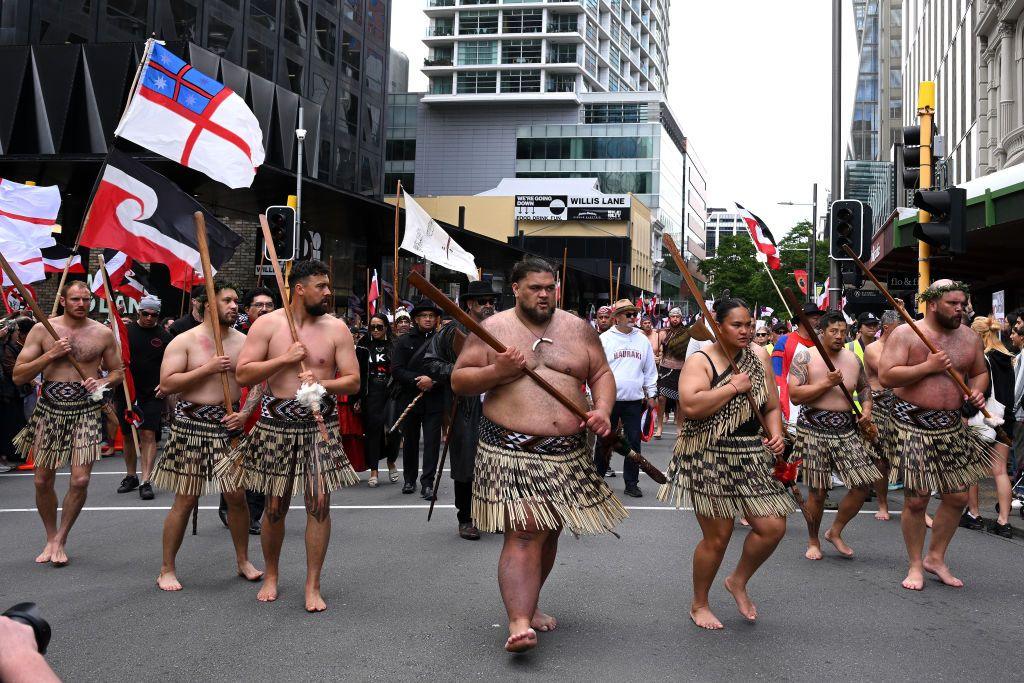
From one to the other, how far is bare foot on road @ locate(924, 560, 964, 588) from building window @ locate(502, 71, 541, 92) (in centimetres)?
9013

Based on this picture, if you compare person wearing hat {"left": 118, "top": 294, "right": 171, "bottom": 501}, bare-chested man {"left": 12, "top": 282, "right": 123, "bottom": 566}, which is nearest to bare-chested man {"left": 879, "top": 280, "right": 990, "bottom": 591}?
bare-chested man {"left": 12, "top": 282, "right": 123, "bottom": 566}

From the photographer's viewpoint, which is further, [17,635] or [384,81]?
[384,81]

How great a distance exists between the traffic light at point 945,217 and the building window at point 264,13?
32255 millimetres

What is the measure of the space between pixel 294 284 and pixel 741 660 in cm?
328

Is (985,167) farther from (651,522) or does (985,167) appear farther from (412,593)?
(412,593)

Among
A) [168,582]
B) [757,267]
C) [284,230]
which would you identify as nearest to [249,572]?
[168,582]

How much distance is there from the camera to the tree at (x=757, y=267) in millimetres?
59438

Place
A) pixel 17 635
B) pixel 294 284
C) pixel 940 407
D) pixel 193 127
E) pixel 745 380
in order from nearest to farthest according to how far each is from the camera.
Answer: pixel 17 635, pixel 745 380, pixel 294 284, pixel 940 407, pixel 193 127

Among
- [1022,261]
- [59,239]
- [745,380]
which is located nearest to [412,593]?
[745,380]

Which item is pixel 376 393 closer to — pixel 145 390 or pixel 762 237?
pixel 145 390

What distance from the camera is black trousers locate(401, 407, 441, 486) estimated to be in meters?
10.0

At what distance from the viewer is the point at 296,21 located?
4094 centimetres

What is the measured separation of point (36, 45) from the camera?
28.6 meters

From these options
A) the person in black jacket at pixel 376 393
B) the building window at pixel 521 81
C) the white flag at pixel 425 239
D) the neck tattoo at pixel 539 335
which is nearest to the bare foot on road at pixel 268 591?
the neck tattoo at pixel 539 335
